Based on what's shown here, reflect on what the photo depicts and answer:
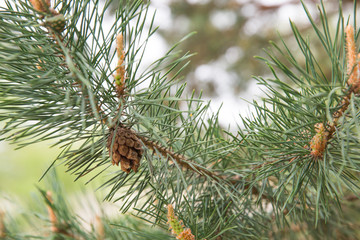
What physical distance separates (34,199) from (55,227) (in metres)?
0.12

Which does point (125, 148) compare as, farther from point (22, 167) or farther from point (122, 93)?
point (22, 167)

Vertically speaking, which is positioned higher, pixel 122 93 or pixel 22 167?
pixel 122 93

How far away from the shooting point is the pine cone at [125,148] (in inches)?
11.8

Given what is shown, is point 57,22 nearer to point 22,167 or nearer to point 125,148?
point 125,148

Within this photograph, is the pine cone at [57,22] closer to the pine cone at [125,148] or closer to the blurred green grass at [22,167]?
the pine cone at [125,148]

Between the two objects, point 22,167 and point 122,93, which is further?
point 22,167

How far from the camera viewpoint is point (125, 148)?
0.30m

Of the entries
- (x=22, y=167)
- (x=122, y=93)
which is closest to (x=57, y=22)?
(x=122, y=93)

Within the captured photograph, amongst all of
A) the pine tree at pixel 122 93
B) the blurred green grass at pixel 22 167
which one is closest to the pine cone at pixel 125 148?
the pine tree at pixel 122 93

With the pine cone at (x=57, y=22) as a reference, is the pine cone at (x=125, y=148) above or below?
below

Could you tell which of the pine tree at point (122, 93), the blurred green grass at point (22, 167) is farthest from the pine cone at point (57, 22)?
the blurred green grass at point (22, 167)

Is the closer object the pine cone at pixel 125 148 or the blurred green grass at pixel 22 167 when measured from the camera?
the pine cone at pixel 125 148

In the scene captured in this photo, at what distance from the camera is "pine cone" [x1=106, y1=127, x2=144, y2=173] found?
299mm

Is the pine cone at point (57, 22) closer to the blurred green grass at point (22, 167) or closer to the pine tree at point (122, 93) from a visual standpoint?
the pine tree at point (122, 93)
